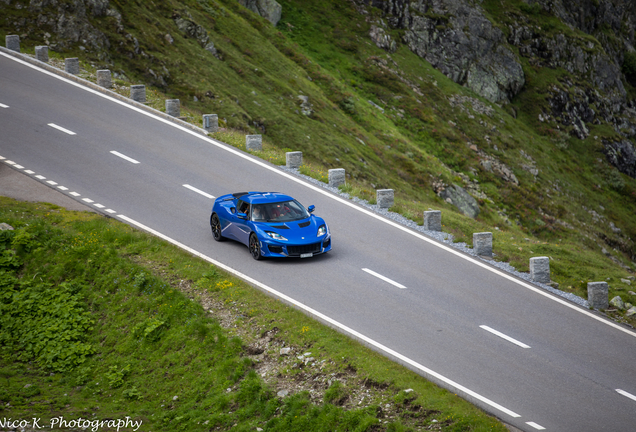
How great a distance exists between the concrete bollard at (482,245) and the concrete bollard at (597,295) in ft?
10.3

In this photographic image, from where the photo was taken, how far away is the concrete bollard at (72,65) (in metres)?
27.6

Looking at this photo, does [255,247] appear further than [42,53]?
No

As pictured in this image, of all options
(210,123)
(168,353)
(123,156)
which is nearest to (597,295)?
(168,353)

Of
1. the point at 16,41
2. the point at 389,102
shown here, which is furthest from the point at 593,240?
the point at 16,41

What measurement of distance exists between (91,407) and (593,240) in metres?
38.0

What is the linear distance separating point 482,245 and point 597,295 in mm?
3489

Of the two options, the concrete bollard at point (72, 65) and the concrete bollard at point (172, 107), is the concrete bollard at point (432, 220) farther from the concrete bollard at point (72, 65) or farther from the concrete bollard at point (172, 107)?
the concrete bollard at point (72, 65)

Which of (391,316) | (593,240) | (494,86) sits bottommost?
(593,240)

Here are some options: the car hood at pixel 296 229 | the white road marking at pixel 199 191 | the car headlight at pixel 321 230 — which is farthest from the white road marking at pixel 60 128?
the car headlight at pixel 321 230

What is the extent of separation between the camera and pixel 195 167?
20.7 metres

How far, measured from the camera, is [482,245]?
1622cm

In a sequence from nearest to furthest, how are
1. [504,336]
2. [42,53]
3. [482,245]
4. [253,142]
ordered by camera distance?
[504,336]
[482,245]
[253,142]
[42,53]

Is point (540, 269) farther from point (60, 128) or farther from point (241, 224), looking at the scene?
point (60, 128)

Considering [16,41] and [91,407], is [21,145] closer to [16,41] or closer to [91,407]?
[16,41]
